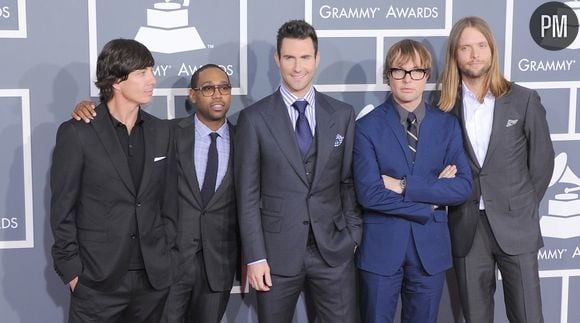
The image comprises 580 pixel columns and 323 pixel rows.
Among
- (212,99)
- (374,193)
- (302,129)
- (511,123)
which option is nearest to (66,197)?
Answer: (212,99)

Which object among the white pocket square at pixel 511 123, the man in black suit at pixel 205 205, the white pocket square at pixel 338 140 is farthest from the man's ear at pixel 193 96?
the white pocket square at pixel 511 123

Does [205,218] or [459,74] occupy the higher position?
[459,74]

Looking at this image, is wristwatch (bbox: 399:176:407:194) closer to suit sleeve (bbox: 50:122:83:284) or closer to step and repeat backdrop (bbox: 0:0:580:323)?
step and repeat backdrop (bbox: 0:0:580:323)

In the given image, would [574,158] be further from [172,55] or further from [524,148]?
[172,55]

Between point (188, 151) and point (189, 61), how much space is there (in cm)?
56

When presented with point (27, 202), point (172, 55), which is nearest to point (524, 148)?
point (172, 55)

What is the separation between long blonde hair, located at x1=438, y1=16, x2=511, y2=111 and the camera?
3.30 m

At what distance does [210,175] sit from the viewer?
3.22 m

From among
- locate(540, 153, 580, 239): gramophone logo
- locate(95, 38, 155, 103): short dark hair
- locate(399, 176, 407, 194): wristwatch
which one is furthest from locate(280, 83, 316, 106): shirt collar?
locate(540, 153, 580, 239): gramophone logo

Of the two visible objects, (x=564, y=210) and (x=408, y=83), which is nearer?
(x=408, y=83)

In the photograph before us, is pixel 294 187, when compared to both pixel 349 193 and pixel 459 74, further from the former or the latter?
pixel 459 74

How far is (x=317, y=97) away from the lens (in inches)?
123

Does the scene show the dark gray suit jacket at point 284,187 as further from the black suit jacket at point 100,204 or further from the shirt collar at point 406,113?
the black suit jacket at point 100,204

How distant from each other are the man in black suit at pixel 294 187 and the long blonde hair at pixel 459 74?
52cm
